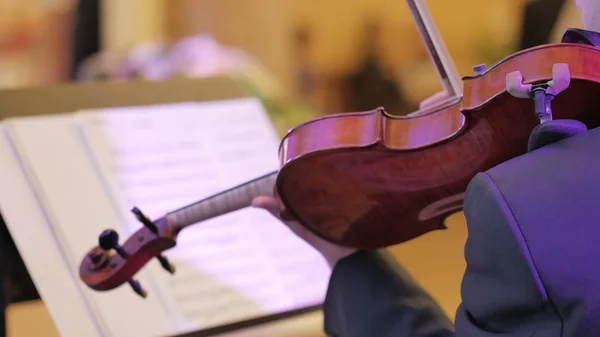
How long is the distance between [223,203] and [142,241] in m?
0.11

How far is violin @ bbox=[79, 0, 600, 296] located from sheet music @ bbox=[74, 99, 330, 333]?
12 cm

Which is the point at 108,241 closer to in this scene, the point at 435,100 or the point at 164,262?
the point at 164,262

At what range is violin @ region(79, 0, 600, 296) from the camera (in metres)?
0.50

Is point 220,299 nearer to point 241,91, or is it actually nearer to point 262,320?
point 262,320

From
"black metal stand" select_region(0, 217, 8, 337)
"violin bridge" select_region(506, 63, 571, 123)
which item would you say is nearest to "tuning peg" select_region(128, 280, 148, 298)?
"black metal stand" select_region(0, 217, 8, 337)

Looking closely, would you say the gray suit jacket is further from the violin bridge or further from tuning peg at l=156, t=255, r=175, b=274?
tuning peg at l=156, t=255, r=175, b=274

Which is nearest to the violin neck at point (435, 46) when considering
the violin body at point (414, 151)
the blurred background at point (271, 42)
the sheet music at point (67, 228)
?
the violin body at point (414, 151)

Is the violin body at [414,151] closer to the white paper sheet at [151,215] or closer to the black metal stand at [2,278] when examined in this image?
the white paper sheet at [151,215]

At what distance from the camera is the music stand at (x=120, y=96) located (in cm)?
90

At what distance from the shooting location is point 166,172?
36.9 inches

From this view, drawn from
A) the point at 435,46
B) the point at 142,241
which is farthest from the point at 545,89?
the point at 142,241

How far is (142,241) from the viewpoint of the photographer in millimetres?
744

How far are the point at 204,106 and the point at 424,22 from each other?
1.38ft

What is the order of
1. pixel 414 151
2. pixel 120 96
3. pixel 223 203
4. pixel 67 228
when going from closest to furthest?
pixel 414 151 < pixel 223 203 < pixel 67 228 < pixel 120 96
